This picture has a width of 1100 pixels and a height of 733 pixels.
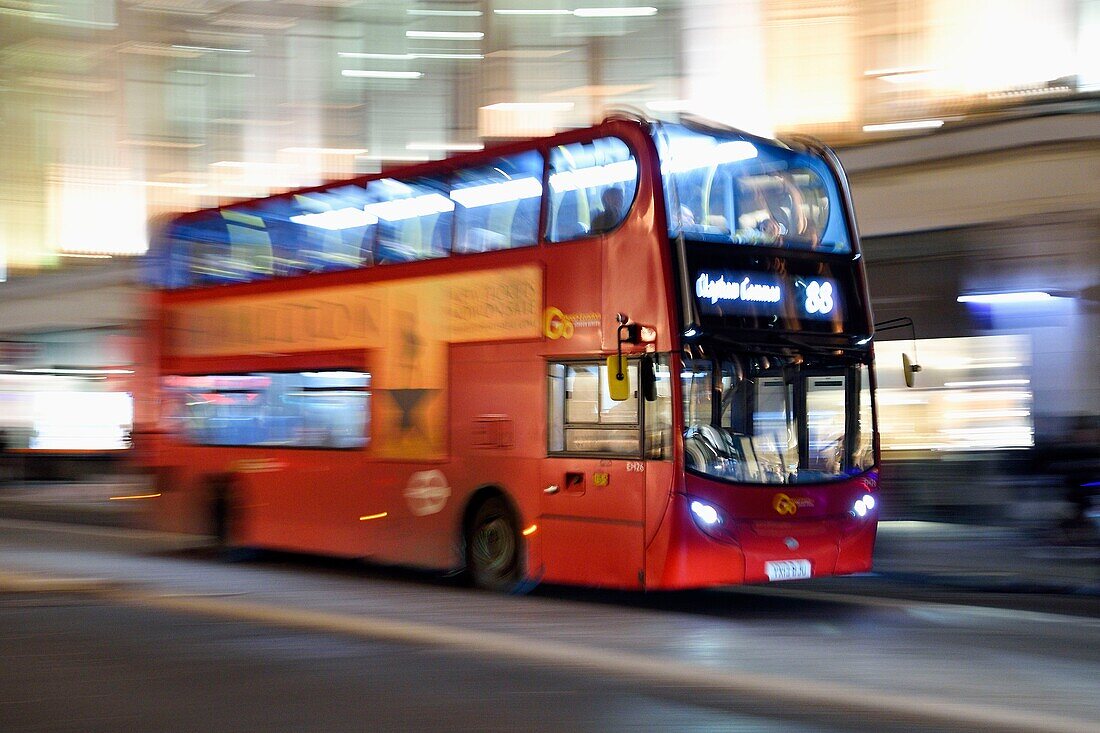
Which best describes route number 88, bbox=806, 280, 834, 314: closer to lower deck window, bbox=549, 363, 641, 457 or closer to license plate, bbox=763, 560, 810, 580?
lower deck window, bbox=549, 363, 641, 457

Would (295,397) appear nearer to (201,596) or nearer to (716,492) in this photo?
(201,596)

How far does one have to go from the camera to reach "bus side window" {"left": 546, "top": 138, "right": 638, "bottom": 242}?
1046 cm

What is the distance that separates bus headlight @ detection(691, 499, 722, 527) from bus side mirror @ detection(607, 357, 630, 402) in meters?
0.89

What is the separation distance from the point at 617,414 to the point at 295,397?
14.6 feet

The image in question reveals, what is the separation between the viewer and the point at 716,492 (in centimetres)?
1016

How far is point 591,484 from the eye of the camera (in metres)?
10.8

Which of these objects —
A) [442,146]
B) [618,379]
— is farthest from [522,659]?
[442,146]

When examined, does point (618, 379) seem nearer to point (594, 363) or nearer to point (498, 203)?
point (594, 363)

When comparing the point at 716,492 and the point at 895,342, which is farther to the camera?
the point at 895,342

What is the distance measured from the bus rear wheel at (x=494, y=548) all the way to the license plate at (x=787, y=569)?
2116 mm

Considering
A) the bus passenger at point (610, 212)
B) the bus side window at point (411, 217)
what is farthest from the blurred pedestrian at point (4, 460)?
the bus passenger at point (610, 212)

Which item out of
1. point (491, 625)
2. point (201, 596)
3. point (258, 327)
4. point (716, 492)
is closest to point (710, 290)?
point (716, 492)

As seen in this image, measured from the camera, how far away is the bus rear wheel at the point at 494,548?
1159 cm

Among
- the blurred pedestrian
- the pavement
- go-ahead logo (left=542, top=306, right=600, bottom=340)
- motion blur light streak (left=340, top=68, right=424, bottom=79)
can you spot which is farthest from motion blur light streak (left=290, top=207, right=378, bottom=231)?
the blurred pedestrian
